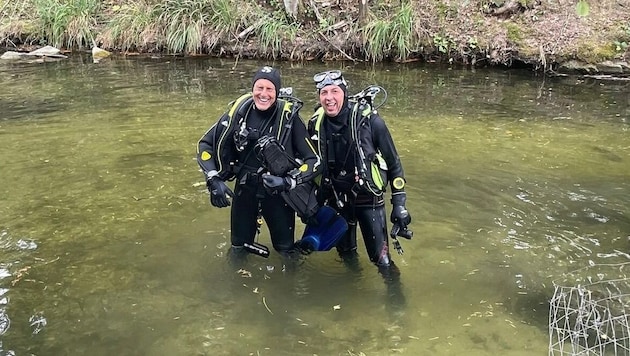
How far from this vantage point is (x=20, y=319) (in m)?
4.01

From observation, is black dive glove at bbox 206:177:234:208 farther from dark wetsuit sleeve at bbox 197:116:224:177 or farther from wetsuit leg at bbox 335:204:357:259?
wetsuit leg at bbox 335:204:357:259

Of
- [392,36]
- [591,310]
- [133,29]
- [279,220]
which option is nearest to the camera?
[591,310]

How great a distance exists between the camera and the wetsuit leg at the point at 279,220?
4.41 meters

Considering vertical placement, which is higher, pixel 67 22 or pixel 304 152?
pixel 67 22

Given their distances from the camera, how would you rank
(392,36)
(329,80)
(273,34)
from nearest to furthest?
(329,80) < (392,36) < (273,34)

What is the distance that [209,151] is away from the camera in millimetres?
4250

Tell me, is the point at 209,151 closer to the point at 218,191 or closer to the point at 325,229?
the point at 218,191

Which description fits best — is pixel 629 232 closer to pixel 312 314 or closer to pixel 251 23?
pixel 312 314

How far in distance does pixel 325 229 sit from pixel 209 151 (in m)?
1.01

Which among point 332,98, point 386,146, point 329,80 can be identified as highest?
point 329,80

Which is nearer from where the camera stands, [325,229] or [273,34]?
[325,229]

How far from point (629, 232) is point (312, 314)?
119 inches

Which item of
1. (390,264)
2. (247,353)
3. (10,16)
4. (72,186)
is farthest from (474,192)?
(10,16)

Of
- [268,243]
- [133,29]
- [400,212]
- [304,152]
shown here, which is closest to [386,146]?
[400,212]
